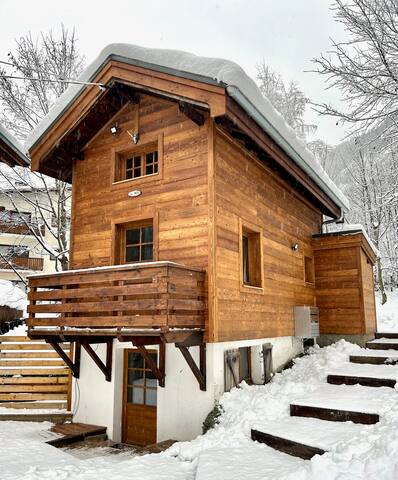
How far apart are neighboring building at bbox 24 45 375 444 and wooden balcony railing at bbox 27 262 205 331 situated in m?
0.03

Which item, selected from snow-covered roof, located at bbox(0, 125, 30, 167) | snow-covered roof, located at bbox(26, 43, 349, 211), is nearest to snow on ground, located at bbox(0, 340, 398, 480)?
snow-covered roof, located at bbox(26, 43, 349, 211)

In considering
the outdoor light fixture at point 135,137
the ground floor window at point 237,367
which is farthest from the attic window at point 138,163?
the ground floor window at point 237,367

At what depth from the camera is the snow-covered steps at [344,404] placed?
6242 mm

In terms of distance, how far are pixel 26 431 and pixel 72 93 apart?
682 cm

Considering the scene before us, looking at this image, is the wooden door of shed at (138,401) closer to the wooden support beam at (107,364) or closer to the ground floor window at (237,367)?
the wooden support beam at (107,364)

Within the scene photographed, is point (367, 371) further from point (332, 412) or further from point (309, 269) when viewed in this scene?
point (309, 269)

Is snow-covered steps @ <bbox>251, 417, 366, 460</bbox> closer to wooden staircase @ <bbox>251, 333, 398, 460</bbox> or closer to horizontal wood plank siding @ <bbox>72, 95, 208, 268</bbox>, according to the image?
wooden staircase @ <bbox>251, 333, 398, 460</bbox>

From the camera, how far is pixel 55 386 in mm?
10289

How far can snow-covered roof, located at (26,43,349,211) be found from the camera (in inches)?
277

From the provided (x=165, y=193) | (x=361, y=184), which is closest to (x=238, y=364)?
(x=165, y=193)

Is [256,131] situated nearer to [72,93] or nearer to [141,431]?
[72,93]

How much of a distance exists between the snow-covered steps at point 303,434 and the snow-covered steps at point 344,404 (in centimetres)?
14

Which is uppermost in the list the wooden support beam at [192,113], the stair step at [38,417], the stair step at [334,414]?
the wooden support beam at [192,113]

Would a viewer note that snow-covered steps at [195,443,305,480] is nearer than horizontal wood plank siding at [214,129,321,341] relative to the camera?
Yes
